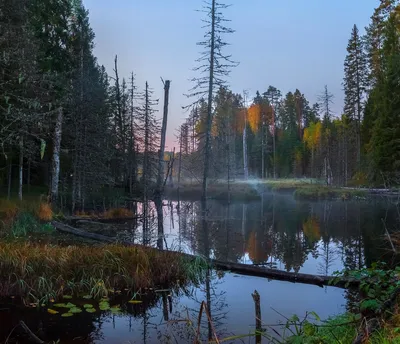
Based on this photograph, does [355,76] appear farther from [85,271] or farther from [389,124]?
[85,271]

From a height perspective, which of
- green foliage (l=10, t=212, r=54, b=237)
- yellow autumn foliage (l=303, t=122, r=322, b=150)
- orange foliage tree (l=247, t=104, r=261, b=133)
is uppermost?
orange foliage tree (l=247, t=104, r=261, b=133)

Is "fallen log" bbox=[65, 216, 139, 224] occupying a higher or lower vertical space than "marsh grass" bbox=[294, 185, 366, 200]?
lower

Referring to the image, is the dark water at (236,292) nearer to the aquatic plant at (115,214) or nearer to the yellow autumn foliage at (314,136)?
the aquatic plant at (115,214)

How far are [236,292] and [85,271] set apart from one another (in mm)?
3072

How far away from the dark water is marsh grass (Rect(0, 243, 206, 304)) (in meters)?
0.57

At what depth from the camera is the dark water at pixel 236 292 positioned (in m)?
A: 5.90

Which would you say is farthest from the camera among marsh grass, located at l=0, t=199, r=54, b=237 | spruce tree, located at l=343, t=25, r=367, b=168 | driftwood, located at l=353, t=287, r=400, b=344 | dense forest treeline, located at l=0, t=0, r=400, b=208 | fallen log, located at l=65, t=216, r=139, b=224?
spruce tree, located at l=343, t=25, r=367, b=168

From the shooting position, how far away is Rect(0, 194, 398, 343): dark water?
19.4ft

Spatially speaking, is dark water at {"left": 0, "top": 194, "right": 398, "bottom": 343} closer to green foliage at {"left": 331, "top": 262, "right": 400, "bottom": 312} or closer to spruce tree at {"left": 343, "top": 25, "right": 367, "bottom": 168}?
green foliage at {"left": 331, "top": 262, "right": 400, "bottom": 312}

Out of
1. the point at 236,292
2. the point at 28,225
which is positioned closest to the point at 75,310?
the point at 236,292

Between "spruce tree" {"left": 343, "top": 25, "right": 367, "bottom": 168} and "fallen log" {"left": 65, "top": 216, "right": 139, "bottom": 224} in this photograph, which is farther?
"spruce tree" {"left": 343, "top": 25, "right": 367, "bottom": 168}

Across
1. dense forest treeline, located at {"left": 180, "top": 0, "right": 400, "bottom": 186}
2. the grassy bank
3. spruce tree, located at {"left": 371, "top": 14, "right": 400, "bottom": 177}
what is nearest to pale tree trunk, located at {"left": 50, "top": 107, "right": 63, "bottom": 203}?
dense forest treeline, located at {"left": 180, "top": 0, "right": 400, "bottom": 186}

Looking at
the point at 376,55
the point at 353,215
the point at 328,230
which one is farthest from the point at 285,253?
the point at 376,55

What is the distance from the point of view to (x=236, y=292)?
309 inches
